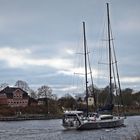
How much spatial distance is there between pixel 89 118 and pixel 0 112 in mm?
104618

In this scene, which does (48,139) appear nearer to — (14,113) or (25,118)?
(25,118)

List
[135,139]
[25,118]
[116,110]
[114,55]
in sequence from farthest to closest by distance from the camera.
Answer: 1. [25,118]
2. [116,110]
3. [114,55]
4. [135,139]

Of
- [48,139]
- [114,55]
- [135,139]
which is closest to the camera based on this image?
[135,139]

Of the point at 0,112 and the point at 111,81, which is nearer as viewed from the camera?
the point at 111,81

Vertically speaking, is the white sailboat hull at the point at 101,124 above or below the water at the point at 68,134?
above

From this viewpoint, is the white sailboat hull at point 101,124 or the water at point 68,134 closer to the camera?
the water at point 68,134

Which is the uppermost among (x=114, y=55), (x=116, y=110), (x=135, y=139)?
(x=114, y=55)

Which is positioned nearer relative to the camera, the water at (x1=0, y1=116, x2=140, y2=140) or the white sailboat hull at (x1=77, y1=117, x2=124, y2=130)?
the water at (x1=0, y1=116, x2=140, y2=140)

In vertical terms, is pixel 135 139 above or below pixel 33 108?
below

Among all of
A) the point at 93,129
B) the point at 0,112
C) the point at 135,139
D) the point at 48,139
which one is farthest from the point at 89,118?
the point at 0,112

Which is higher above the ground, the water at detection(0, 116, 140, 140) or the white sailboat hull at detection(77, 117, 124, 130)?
the white sailboat hull at detection(77, 117, 124, 130)

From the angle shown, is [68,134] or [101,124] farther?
[101,124]

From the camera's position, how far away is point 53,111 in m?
193

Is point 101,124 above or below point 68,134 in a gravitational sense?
above
